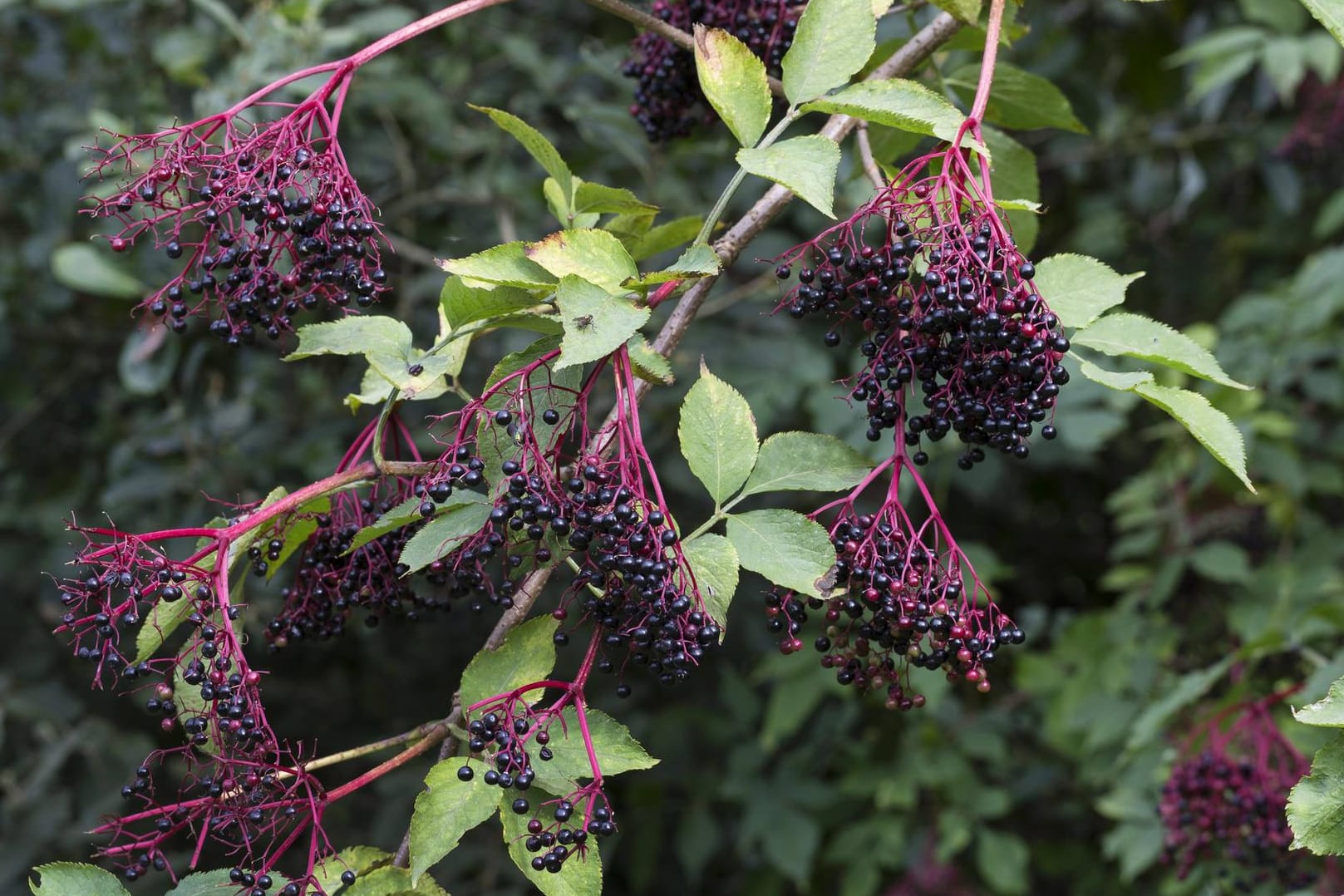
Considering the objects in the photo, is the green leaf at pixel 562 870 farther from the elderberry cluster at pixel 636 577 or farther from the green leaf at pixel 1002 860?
the green leaf at pixel 1002 860

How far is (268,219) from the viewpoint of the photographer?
4.15ft

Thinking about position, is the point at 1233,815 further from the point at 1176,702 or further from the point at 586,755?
the point at 586,755

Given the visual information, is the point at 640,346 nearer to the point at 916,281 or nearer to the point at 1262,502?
the point at 916,281

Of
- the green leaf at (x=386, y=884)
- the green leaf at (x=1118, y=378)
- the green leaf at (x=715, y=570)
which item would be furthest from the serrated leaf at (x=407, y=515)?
the green leaf at (x=1118, y=378)

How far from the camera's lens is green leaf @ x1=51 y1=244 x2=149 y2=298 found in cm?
293

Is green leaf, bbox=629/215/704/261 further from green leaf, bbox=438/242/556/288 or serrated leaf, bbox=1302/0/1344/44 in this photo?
serrated leaf, bbox=1302/0/1344/44

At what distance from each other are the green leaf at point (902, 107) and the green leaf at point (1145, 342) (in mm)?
269

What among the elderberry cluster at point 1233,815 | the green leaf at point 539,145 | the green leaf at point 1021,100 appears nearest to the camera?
the green leaf at point 539,145

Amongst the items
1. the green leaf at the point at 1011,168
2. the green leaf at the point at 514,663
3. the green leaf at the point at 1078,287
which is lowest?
the green leaf at the point at 514,663

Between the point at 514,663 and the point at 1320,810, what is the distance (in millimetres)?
778

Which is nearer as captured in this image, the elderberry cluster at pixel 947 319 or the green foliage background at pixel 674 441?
the elderberry cluster at pixel 947 319

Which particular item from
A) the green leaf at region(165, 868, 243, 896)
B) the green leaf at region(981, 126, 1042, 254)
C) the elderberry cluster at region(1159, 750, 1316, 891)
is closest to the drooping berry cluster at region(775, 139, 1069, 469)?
the green leaf at region(981, 126, 1042, 254)

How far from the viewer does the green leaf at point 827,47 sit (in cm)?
126

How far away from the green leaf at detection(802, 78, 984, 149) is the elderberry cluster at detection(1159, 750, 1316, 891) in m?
1.36
